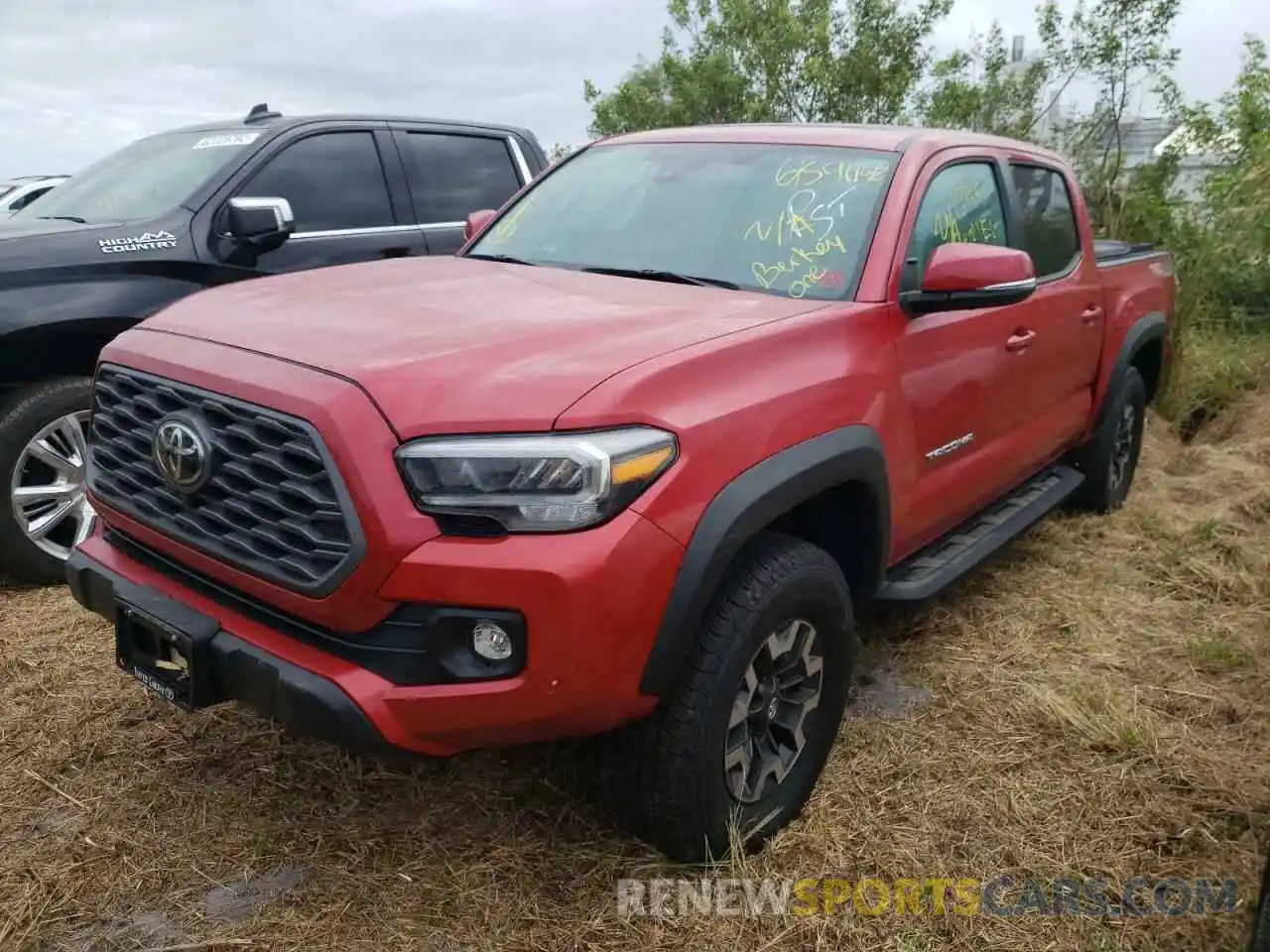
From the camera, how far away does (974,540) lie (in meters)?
3.56

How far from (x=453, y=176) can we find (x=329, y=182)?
74 centimetres

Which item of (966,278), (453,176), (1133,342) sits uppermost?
(453,176)

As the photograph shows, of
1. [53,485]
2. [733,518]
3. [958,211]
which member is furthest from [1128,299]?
[53,485]

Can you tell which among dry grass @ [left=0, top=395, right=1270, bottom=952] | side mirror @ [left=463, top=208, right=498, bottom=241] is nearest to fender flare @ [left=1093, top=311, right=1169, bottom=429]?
dry grass @ [left=0, top=395, right=1270, bottom=952]

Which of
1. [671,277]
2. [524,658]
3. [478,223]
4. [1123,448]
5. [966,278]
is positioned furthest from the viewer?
[1123,448]

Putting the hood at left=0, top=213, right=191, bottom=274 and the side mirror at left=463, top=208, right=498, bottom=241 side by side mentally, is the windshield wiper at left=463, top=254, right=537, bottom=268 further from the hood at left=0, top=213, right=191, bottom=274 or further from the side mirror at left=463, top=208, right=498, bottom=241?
the hood at left=0, top=213, right=191, bottom=274

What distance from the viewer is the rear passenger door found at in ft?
16.9

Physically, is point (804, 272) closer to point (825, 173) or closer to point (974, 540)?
point (825, 173)

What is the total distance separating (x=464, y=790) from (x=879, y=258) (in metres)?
1.84

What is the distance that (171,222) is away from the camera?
4242mm

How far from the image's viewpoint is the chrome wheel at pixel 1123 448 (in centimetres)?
504

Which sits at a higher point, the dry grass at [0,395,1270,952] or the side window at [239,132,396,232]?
the side window at [239,132,396,232]

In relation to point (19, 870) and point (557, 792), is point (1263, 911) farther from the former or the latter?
point (19, 870)

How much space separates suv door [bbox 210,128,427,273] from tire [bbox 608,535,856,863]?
3002mm
